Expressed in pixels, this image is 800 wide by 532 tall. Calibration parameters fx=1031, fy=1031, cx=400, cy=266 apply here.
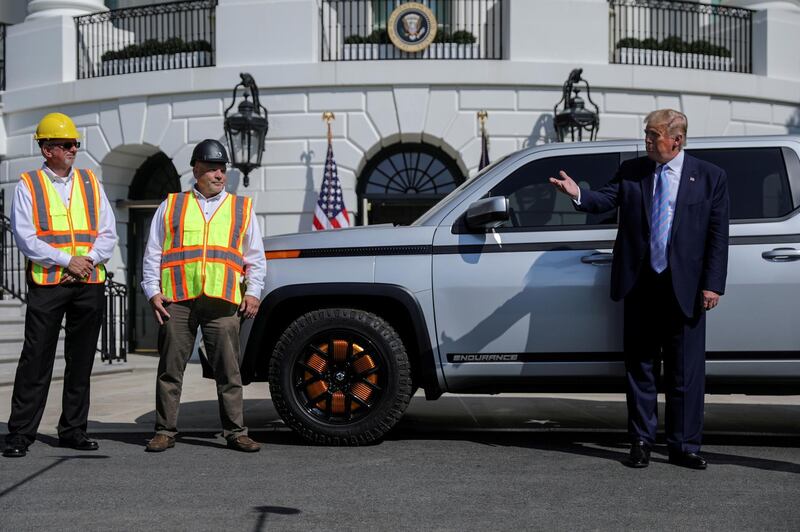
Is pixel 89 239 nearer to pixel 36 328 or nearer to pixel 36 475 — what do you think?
pixel 36 328

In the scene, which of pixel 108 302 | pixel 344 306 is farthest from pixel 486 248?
pixel 108 302

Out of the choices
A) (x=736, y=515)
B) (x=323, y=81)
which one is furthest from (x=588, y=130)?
(x=736, y=515)

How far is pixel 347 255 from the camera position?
6.24 metres

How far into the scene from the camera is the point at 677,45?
16.1 meters

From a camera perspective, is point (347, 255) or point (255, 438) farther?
point (255, 438)

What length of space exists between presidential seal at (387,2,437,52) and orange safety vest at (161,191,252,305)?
980 centimetres

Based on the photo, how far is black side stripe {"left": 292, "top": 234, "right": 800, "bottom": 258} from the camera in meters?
5.95

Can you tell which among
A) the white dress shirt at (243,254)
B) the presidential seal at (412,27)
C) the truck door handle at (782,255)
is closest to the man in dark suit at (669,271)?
the truck door handle at (782,255)

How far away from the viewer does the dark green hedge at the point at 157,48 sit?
1617cm

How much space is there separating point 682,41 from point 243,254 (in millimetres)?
11975

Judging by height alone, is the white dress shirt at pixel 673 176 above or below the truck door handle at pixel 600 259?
above

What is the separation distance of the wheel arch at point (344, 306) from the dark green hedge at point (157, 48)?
10666 millimetres

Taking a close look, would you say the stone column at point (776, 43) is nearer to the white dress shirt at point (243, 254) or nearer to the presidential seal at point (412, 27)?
the presidential seal at point (412, 27)

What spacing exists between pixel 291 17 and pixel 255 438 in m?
10.0
